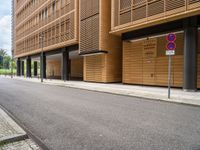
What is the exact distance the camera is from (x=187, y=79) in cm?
1457

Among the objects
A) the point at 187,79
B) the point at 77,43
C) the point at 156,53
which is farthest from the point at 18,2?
the point at 187,79

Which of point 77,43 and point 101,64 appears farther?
point 77,43

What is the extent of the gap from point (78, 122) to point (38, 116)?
1760 mm

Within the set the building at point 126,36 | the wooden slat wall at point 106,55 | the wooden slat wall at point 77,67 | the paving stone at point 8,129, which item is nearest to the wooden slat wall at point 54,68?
the wooden slat wall at point 77,67

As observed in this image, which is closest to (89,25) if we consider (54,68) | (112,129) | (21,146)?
(112,129)

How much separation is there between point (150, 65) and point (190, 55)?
4.69m

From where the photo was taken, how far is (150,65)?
1867 centimetres

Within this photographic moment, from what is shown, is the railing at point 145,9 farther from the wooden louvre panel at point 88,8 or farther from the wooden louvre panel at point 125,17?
the wooden louvre panel at point 88,8

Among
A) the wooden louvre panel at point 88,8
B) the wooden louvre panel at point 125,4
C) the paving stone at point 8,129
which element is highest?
the wooden louvre panel at point 88,8

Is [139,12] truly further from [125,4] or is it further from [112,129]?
[112,129]

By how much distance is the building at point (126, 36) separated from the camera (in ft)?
47.7

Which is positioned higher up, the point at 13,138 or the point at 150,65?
the point at 150,65

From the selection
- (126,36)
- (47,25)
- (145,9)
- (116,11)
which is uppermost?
(47,25)

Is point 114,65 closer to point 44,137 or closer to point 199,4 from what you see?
point 199,4
